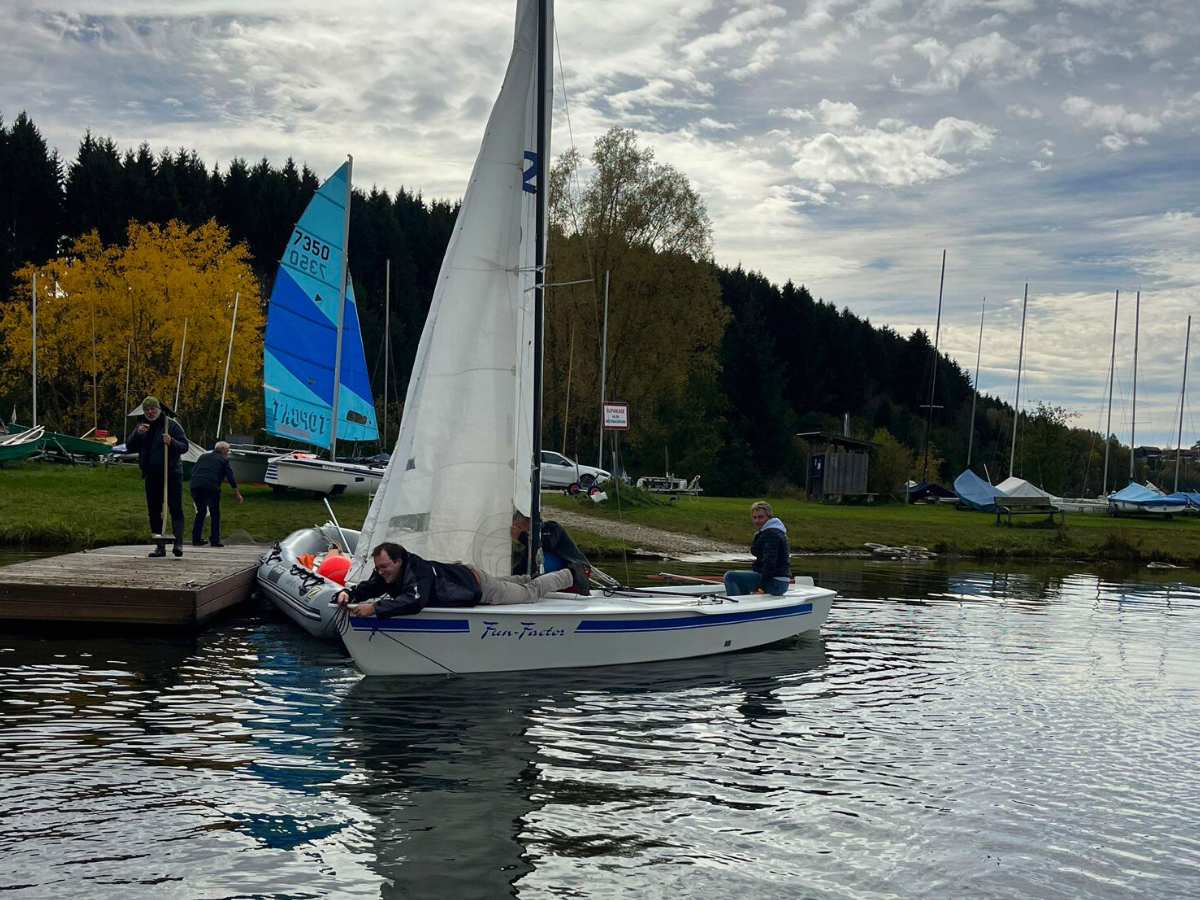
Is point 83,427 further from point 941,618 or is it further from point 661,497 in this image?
point 941,618

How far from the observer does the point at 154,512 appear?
18.1 meters

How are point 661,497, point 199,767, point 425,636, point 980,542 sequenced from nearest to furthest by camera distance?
point 199,767 < point 425,636 < point 980,542 < point 661,497

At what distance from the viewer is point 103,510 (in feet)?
89.1

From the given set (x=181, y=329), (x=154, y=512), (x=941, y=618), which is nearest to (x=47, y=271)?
(x=181, y=329)

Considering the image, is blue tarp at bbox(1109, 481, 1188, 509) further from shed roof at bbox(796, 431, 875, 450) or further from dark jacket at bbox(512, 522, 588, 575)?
dark jacket at bbox(512, 522, 588, 575)

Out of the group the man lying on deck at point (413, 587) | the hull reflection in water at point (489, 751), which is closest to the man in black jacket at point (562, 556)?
the hull reflection in water at point (489, 751)

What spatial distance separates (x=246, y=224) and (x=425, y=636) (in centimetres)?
9183

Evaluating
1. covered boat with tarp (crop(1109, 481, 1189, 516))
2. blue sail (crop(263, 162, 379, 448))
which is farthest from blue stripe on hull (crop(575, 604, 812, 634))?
covered boat with tarp (crop(1109, 481, 1189, 516))

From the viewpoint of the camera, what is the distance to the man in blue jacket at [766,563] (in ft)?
52.8

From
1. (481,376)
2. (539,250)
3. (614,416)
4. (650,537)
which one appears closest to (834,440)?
(650,537)

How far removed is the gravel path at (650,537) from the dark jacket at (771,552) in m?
12.4

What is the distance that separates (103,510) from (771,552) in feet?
60.5

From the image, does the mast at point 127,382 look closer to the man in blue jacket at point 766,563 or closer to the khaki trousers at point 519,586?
the man in blue jacket at point 766,563

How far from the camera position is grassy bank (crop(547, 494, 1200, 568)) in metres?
34.2
